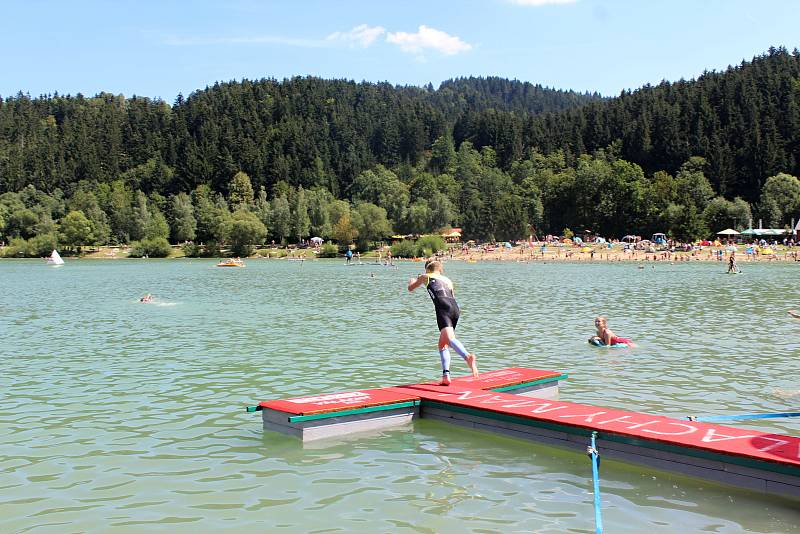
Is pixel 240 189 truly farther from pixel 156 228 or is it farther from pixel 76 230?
pixel 76 230

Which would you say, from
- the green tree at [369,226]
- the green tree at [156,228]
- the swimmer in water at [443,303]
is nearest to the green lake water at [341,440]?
the swimmer in water at [443,303]

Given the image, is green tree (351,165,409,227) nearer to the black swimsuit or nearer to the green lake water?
the green lake water

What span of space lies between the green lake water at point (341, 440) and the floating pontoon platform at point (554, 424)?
22 cm

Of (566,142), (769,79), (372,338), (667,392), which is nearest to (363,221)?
(566,142)

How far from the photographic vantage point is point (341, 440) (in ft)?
40.9

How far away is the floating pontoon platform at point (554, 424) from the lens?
964 cm

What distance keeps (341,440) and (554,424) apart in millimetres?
3416

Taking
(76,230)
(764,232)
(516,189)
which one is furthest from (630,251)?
(76,230)

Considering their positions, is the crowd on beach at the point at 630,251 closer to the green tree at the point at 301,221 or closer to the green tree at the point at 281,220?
the green tree at the point at 301,221

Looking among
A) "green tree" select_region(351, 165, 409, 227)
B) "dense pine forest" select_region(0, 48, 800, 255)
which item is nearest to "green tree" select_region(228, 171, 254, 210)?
"dense pine forest" select_region(0, 48, 800, 255)

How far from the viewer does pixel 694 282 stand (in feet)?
190

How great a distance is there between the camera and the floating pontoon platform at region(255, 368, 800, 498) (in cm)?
964

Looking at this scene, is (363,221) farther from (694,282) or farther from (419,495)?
(419,495)

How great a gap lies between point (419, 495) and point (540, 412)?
2884 mm
